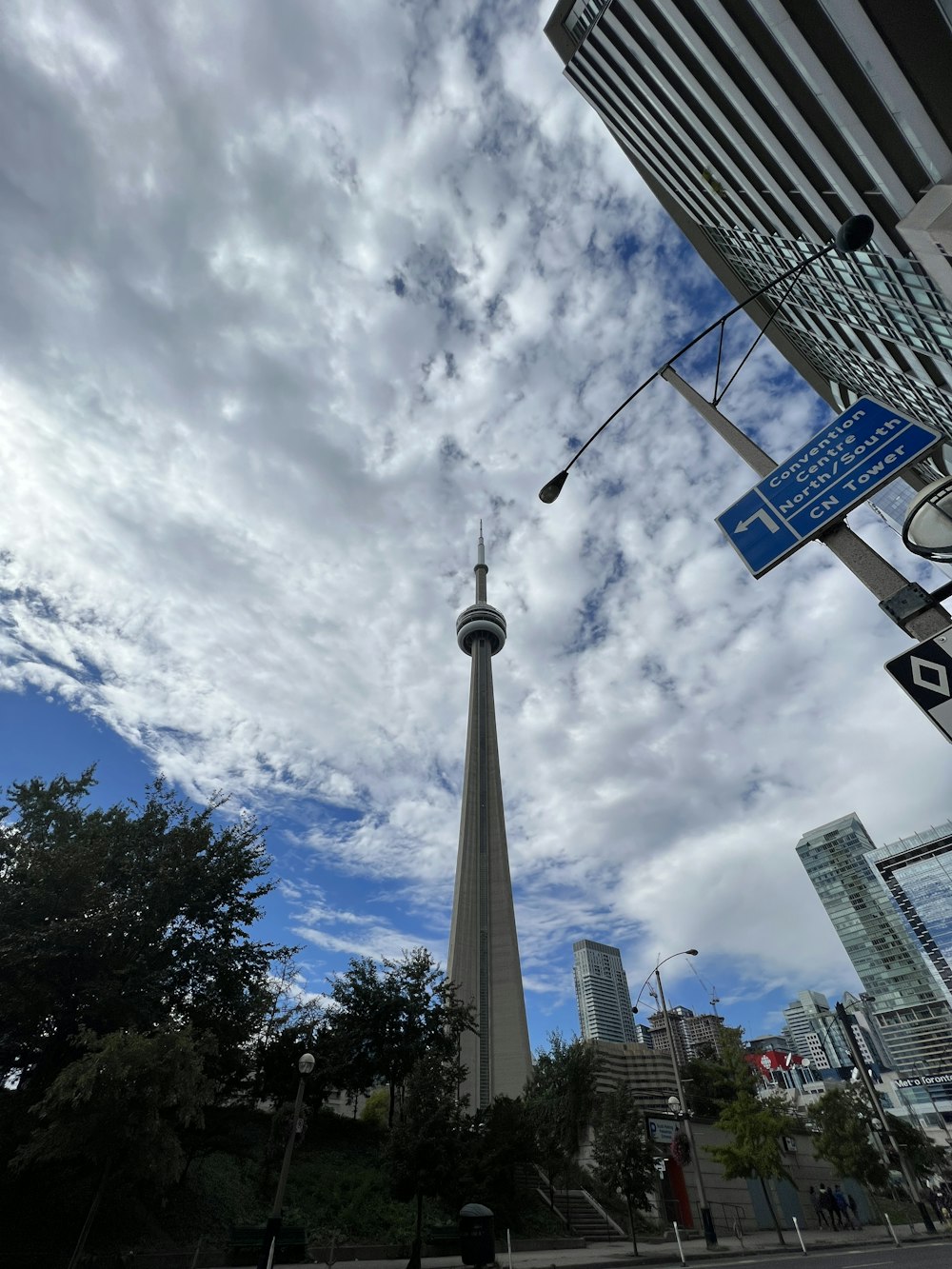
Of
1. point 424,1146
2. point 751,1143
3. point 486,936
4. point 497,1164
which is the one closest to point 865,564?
point 424,1146

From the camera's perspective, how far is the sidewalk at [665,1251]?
1769 cm

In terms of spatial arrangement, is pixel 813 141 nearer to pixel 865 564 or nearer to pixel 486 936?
pixel 865 564

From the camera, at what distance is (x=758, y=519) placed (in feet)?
18.8

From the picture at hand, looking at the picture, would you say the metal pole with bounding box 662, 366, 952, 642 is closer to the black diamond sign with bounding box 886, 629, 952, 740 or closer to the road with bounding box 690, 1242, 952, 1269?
the black diamond sign with bounding box 886, 629, 952, 740

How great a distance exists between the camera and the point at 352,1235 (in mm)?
20156

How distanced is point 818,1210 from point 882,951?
15474 centimetres

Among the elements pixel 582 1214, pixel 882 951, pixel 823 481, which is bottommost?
pixel 582 1214

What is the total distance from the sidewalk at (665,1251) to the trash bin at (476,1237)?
2.65ft

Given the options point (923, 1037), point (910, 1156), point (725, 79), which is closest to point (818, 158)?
point (725, 79)

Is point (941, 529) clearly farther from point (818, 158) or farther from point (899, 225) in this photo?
point (818, 158)

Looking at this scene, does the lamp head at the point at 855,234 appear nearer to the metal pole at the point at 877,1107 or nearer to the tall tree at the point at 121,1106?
the tall tree at the point at 121,1106

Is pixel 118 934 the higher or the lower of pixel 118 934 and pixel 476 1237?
the higher

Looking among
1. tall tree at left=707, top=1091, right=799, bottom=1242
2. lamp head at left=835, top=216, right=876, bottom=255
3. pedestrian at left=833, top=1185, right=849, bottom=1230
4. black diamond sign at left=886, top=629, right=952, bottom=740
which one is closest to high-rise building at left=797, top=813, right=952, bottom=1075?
pedestrian at left=833, top=1185, right=849, bottom=1230

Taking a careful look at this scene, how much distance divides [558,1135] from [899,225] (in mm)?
37343
